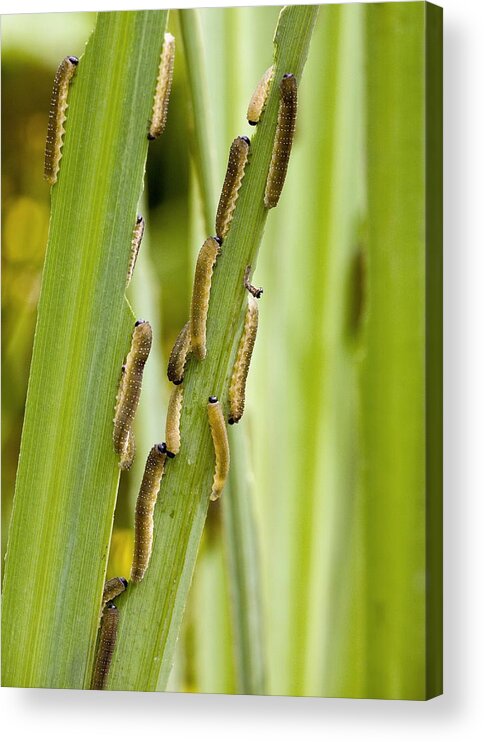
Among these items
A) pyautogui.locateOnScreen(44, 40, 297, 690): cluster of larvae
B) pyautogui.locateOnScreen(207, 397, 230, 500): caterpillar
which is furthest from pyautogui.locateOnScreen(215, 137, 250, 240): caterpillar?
pyautogui.locateOnScreen(207, 397, 230, 500): caterpillar

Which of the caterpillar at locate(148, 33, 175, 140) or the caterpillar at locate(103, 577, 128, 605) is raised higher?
the caterpillar at locate(148, 33, 175, 140)

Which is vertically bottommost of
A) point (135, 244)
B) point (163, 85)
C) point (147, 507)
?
point (147, 507)

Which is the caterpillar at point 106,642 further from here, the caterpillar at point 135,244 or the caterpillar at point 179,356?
the caterpillar at point 135,244

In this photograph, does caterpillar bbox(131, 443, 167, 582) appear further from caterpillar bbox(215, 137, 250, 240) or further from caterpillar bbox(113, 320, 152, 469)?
caterpillar bbox(215, 137, 250, 240)

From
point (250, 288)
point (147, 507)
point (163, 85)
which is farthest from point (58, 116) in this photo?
point (147, 507)

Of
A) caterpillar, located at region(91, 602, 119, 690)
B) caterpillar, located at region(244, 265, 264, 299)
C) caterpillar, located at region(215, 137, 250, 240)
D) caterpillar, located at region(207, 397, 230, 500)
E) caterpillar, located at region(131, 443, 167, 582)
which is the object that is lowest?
caterpillar, located at region(91, 602, 119, 690)

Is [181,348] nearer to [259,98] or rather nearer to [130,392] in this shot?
[130,392]

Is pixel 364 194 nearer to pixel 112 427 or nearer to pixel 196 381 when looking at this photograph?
pixel 196 381

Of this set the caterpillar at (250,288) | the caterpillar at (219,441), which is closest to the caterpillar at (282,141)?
the caterpillar at (250,288)
